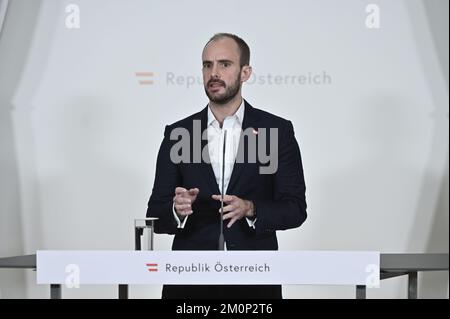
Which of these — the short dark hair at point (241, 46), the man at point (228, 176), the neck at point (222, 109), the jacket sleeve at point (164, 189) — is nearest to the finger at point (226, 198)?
the man at point (228, 176)

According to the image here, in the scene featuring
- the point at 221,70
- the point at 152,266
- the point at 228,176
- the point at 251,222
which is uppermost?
the point at 221,70

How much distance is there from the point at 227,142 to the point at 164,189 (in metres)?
0.21

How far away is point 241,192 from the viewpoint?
5.56ft

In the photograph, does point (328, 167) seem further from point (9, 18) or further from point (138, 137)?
point (9, 18)

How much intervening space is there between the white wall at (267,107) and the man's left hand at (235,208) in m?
0.12

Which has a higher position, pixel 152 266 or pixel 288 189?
pixel 288 189

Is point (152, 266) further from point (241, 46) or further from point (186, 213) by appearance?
point (241, 46)

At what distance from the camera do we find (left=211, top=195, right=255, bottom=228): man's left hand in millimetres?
1688

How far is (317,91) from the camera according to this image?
172cm

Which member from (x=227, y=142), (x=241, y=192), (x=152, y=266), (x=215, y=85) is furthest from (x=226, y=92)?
(x=152, y=266)

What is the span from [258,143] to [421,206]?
1.58 feet

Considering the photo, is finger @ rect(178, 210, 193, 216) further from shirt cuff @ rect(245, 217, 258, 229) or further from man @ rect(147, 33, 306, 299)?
shirt cuff @ rect(245, 217, 258, 229)
